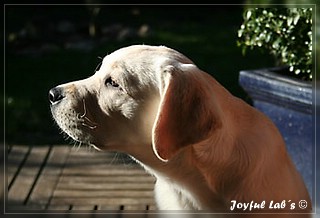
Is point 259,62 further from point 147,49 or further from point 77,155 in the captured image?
point 147,49

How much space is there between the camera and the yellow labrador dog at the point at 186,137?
7.77ft

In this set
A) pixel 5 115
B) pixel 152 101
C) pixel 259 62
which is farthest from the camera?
pixel 259 62

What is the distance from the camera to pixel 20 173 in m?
4.11

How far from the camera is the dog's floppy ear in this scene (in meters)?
2.22

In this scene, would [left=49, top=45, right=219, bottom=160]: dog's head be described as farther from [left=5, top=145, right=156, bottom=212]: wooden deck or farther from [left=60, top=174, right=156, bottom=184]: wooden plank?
[left=60, top=174, right=156, bottom=184]: wooden plank

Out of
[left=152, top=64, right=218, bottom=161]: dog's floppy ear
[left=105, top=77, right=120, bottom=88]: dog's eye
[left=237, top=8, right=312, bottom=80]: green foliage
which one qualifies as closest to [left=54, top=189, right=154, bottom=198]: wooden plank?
[left=237, top=8, right=312, bottom=80]: green foliage

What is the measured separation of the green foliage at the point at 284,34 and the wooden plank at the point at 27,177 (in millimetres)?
→ 1420

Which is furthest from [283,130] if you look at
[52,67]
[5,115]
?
[52,67]

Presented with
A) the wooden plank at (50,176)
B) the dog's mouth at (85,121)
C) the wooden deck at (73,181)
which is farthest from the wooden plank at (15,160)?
the dog's mouth at (85,121)

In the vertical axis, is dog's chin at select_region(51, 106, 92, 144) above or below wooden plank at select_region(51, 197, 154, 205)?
above

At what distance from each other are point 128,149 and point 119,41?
168 inches

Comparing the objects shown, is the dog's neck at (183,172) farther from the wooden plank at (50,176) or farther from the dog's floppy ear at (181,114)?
the wooden plank at (50,176)

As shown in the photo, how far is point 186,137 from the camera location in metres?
2.26

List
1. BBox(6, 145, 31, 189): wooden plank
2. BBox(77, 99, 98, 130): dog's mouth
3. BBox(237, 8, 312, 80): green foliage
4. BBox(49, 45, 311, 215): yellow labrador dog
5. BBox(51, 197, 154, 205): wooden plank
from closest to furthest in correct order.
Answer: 1. BBox(49, 45, 311, 215): yellow labrador dog
2. BBox(77, 99, 98, 130): dog's mouth
3. BBox(237, 8, 312, 80): green foliage
4. BBox(51, 197, 154, 205): wooden plank
5. BBox(6, 145, 31, 189): wooden plank
